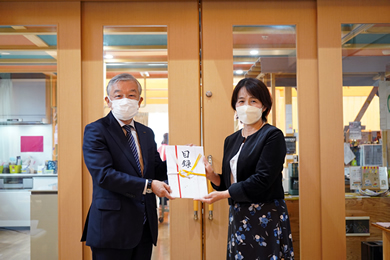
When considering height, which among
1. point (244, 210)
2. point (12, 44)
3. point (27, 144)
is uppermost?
Result: point (12, 44)

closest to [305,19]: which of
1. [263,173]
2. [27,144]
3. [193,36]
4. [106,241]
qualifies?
[193,36]

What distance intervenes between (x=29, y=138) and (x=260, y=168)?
1740 mm

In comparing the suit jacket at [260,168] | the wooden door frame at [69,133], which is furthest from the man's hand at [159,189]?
the wooden door frame at [69,133]

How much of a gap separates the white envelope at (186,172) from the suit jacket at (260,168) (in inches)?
7.5

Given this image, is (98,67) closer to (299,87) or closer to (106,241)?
(106,241)

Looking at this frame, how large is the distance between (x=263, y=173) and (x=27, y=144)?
5.79 feet

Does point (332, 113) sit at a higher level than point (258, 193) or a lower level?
higher

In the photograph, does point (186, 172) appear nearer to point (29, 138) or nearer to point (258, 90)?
point (258, 90)

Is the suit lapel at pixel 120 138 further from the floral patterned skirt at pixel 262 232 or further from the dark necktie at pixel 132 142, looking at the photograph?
the floral patterned skirt at pixel 262 232

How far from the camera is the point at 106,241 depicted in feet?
5.75

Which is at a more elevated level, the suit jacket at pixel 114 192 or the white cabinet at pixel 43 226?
the suit jacket at pixel 114 192

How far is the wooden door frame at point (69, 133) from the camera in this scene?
99.2 inches

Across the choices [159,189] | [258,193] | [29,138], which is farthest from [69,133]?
[258,193]

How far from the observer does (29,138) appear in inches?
100.0
